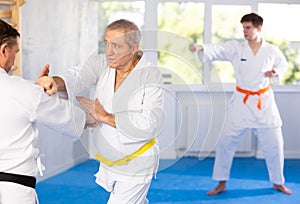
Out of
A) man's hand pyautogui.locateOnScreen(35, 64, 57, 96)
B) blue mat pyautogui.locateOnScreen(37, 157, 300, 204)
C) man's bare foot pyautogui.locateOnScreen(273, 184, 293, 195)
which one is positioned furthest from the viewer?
man's bare foot pyautogui.locateOnScreen(273, 184, 293, 195)

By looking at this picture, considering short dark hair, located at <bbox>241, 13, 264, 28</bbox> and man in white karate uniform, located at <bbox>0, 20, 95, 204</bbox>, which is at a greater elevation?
short dark hair, located at <bbox>241, 13, 264, 28</bbox>

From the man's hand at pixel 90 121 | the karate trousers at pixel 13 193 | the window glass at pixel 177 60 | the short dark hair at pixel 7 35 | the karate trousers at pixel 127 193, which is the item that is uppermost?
the short dark hair at pixel 7 35

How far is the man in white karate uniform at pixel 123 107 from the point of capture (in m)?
2.23

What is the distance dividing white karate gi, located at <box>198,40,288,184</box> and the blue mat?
208 mm

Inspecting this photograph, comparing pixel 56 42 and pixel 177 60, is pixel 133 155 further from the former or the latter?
pixel 56 42

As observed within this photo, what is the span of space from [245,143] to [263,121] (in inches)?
62.1

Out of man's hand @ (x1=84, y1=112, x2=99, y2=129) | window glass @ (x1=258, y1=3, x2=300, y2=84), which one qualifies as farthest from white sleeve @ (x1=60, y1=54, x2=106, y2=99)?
window glass @ (x1=258, y1=3, x2=300, y2=84)

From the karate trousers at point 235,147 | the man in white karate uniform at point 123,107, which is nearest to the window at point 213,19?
the karate trousers at point 235,147

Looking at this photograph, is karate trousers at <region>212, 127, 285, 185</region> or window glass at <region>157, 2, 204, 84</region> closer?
window glass at <region>157, 2, 204, 84</region>

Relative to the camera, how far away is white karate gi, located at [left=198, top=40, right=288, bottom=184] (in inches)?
177

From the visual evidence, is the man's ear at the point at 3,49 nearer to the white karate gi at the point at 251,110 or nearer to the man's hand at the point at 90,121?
the man's hand at the point at 90,121

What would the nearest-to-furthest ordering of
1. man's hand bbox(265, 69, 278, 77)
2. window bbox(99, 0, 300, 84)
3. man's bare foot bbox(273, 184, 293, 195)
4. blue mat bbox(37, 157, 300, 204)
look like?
blue mat bbox(37, 157, 300, 204)
man's hand bbox(265, 69, 278, 77)
man's bare foot bbox(273, 184, 293, 195)
window bbox(99, 0, 300, 84)

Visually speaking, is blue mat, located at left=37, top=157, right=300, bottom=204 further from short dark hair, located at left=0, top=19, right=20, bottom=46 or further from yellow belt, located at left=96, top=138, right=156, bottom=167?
short dark hair, located at left=0, top=19, right=20, bottom=46

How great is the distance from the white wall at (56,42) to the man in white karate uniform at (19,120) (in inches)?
91.6
